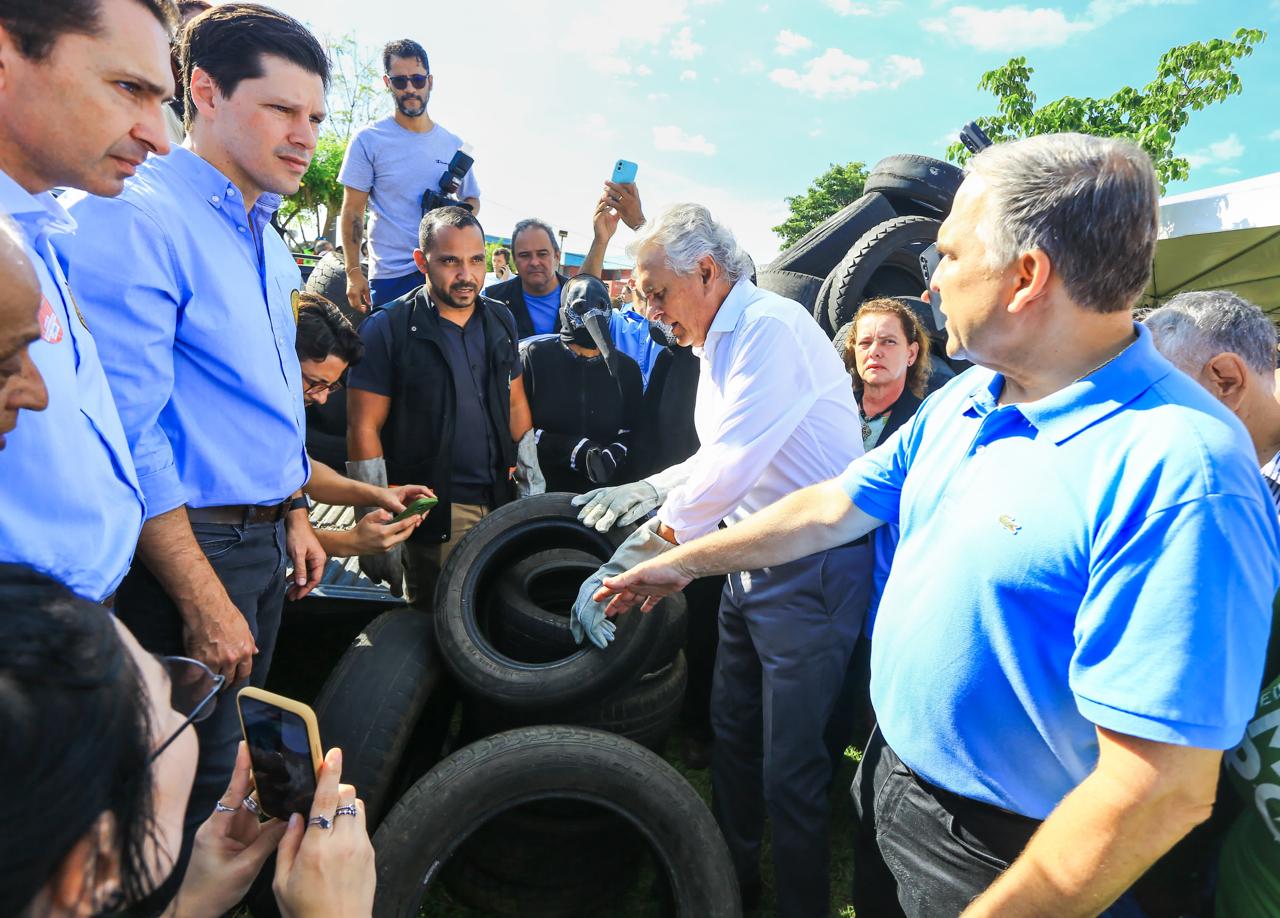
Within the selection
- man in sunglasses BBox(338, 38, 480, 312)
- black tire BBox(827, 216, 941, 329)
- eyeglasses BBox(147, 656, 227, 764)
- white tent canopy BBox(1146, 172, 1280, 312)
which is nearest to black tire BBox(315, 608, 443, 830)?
eyeglasses BBox(147, 656, 227, 764)

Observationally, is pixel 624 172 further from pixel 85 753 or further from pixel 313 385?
pixel 85 753

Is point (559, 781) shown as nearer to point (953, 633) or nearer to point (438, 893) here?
point (438, 893)

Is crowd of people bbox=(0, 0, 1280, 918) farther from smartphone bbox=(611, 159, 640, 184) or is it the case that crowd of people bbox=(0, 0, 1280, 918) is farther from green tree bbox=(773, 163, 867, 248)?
green tree bbox=(773, 163, 867, 248)

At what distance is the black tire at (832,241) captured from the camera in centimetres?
642

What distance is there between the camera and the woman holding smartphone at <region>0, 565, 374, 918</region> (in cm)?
58

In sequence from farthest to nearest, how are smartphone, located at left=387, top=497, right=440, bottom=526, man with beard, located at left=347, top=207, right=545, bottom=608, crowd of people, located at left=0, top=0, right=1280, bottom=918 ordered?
man with beard, located at left=347, top=207, right=545, bottom=608
smartphone, located at left=387, top=497, right=440, bottom=526
crowd of people, located at left=0, top=0, right=1280, bottom=918

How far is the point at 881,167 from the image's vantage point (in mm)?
7113

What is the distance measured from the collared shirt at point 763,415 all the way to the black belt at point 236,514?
1246mm

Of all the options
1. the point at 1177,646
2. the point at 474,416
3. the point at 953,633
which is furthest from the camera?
the point at 474,416

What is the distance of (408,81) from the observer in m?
4.44

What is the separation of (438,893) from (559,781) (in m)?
1.01

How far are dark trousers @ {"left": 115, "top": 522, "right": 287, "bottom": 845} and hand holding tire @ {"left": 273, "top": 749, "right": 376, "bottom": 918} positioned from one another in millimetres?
839

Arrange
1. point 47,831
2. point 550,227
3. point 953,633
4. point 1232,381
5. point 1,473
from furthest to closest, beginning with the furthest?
point 550,227 < point 1232,381 < point 953,633 < point 1,473 < point 47,831

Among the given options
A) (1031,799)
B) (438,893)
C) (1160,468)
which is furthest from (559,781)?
(1160,468)
